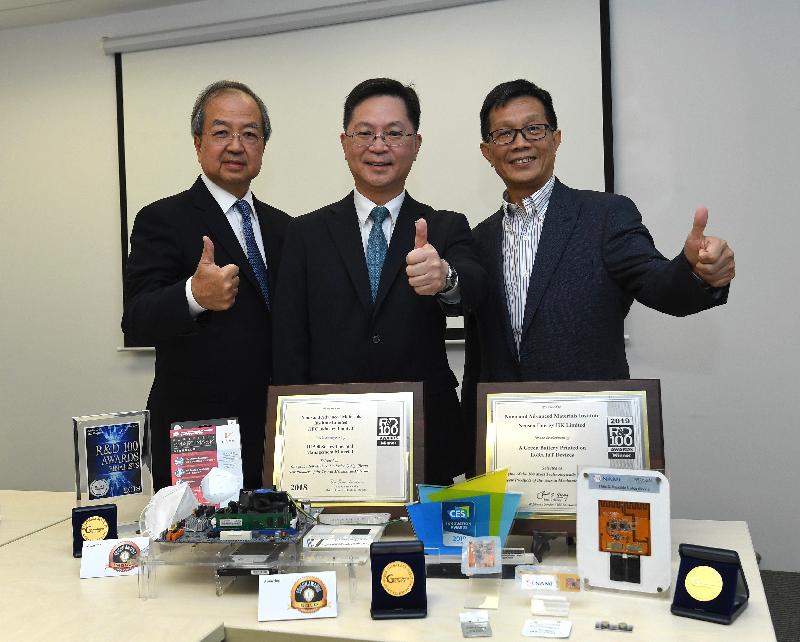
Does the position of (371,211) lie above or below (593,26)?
below

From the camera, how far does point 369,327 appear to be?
1.83 metres

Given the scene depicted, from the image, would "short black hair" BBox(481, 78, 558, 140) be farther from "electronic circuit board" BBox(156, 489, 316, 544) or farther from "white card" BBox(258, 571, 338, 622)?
"white card" BBox(258, 571, 338, 622)

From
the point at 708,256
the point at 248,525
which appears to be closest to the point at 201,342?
the point at 248,525

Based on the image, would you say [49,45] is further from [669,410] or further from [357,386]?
[669,410]

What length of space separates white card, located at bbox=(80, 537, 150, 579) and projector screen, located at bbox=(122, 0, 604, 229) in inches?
96.6

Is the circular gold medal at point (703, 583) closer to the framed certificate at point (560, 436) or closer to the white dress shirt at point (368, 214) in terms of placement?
the framed certificate at point (560, 436)

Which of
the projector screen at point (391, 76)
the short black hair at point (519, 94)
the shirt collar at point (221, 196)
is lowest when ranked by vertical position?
the shirt collar at point (221, 196)

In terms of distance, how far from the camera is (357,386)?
5.13 ft

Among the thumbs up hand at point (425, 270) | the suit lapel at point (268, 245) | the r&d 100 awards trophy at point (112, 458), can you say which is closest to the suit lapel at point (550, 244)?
the thumbs up hand at point (425, 270)

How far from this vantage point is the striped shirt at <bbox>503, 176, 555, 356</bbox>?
1.90m

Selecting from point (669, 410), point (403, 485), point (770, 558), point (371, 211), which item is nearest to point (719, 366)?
point (669, 410)

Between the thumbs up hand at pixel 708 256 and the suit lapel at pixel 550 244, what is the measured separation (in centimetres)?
37

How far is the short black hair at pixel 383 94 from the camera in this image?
1.90 metres

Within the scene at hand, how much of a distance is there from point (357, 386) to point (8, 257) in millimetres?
3448
